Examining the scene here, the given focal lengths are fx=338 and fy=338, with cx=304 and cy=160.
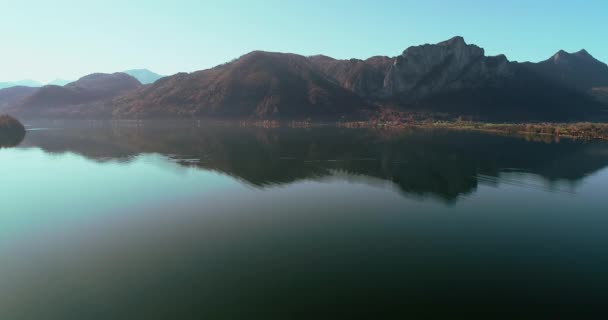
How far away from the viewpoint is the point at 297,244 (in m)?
21.2

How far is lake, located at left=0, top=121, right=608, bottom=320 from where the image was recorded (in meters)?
15.0

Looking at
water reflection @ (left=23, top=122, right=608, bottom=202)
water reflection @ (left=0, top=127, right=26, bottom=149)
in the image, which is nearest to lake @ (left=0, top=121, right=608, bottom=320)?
water reflection @ (left=23, top=122, right=608, bottom=202)

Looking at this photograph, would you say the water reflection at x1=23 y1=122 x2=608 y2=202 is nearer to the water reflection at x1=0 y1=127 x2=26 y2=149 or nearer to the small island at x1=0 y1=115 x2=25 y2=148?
the water reflection at x1=0 y1=127 x2=26 y2=149

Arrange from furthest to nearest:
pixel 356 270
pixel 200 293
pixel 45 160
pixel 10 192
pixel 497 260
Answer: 1. pixel 45 160
2. pixel 10 192
3. pixel 497 260
4. pixel 356 270
5. pixel 200 293

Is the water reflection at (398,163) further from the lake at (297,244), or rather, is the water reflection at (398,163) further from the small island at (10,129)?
the small island at (10,129)

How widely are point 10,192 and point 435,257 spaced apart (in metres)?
40.1

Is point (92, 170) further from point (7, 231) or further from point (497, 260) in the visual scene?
point (497, 260)

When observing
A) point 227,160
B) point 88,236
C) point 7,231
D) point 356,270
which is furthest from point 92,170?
point 356,270

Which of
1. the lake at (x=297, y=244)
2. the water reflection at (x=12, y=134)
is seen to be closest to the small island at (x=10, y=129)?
the water reflection at (x=12, y=134)

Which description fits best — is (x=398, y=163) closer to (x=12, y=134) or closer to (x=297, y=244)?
(x=297, y=244)

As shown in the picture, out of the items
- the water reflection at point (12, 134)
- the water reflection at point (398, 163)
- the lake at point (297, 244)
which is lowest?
the lake at point (297, 244)

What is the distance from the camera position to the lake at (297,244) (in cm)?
1499

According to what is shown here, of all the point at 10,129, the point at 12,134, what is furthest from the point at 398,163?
the point at 10,129

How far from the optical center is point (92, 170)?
46.5 m
